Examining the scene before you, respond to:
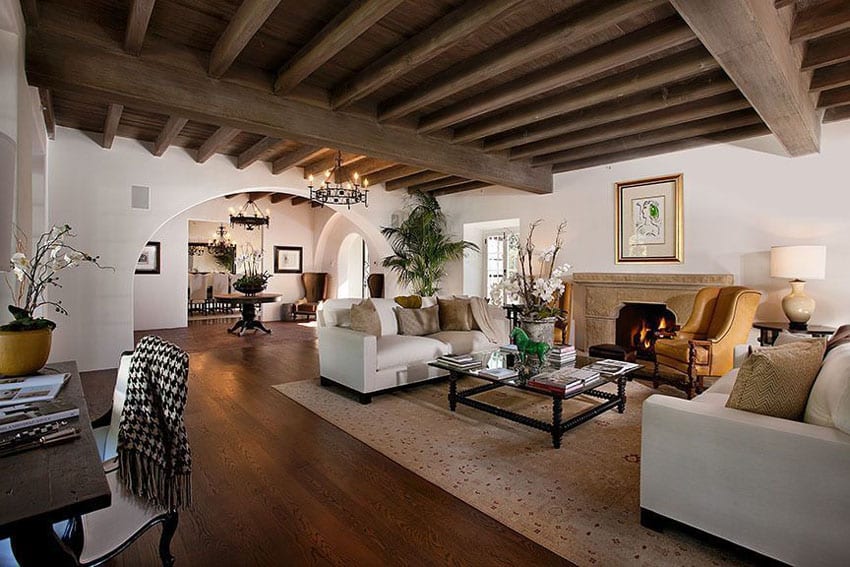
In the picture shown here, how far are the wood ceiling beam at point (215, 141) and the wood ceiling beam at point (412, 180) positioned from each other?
2.64 meters

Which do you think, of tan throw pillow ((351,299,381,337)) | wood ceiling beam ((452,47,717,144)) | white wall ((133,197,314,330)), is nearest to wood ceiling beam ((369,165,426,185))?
wood ceiling beam ((452,47,717,144))

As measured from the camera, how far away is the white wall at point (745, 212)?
4.23m

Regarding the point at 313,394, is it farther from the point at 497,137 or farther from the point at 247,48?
the point at 497,137

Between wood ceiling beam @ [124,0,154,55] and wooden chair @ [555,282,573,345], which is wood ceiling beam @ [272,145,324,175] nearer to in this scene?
wood ceiling beam @ [124,0,154,55]

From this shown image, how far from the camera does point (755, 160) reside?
4633 millimetres

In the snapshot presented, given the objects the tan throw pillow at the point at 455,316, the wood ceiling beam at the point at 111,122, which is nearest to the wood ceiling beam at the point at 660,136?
the tan throw pillow at the point at 455,316

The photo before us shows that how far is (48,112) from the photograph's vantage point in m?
4.12

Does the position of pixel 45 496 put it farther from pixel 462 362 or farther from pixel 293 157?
pixel 293 157

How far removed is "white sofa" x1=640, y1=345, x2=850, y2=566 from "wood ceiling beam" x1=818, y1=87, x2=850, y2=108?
293cm

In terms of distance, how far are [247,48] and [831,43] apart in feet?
12.7

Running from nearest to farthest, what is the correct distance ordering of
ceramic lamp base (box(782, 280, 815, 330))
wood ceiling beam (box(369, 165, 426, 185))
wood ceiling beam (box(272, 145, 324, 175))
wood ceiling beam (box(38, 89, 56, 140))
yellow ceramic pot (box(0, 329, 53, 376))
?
1. yellow ceramic pot (box(0, 329, 53, 376))
2. wood ceiling beam (box(38, 89, 56, 140))
3. ceramic lamp base (box(782, 280, 815, 330))
4. wood ceiling beam (box(272, 145, 324, 175))
5. wood ceiling beam (box(369, 165, 426, 185))

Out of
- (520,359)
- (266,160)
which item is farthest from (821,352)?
(266,160)

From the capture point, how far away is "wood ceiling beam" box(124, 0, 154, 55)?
7.81ft

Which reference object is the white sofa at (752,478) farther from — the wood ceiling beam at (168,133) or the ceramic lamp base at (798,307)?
the wood ceiling beam at (168,133)
